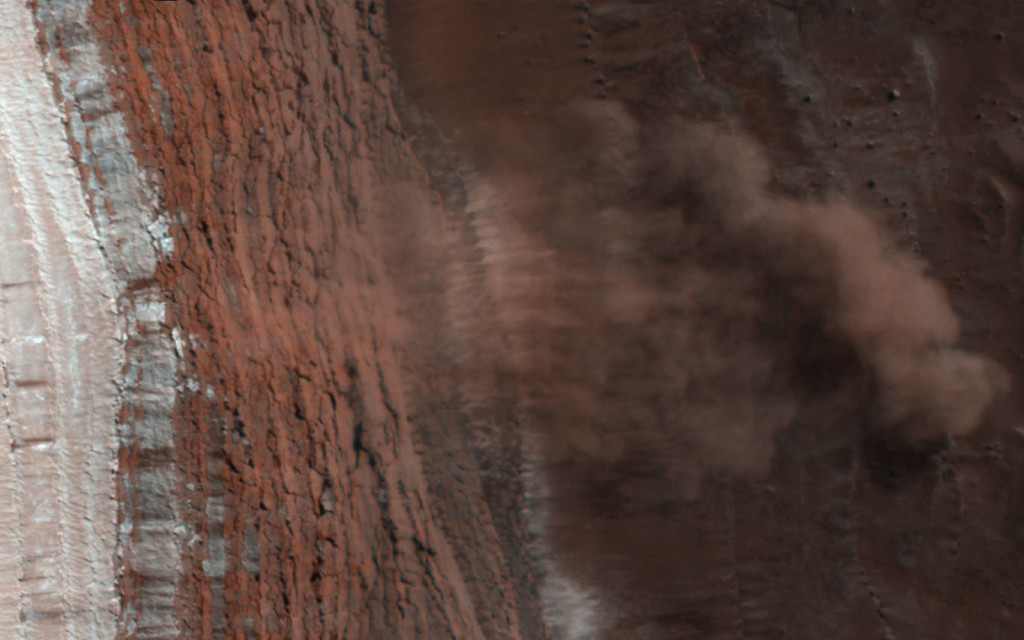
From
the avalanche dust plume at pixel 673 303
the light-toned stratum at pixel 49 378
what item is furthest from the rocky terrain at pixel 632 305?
the light-toned stratum at pixel 49 378

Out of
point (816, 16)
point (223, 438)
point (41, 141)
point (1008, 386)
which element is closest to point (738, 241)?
point (816, 16)

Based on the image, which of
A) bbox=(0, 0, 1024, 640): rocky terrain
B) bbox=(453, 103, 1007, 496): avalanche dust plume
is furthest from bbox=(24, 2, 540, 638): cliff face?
bbox=(453, 103, 1007, 496): avalanche dust plume

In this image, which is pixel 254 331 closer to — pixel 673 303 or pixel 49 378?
pixel 49 378

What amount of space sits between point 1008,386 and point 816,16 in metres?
2.27

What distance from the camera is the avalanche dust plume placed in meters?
3.69

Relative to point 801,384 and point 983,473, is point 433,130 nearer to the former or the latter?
point 801,384

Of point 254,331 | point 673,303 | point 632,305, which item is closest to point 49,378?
point 254,331

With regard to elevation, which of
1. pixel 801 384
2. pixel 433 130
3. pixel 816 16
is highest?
pixel 816 16

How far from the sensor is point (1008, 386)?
3.63 metres

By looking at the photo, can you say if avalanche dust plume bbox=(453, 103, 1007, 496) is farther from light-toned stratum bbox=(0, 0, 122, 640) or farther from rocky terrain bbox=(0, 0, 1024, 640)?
light-toned stratum bbox=(0, 0, 122, 640)

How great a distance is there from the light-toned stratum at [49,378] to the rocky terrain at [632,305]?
2.07ft

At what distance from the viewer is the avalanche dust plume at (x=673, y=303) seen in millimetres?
3686

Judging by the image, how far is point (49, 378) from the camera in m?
2.93

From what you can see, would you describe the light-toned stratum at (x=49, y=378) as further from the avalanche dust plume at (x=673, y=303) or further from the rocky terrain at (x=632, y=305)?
the avalanche dust plume at (x=673, y=303)
